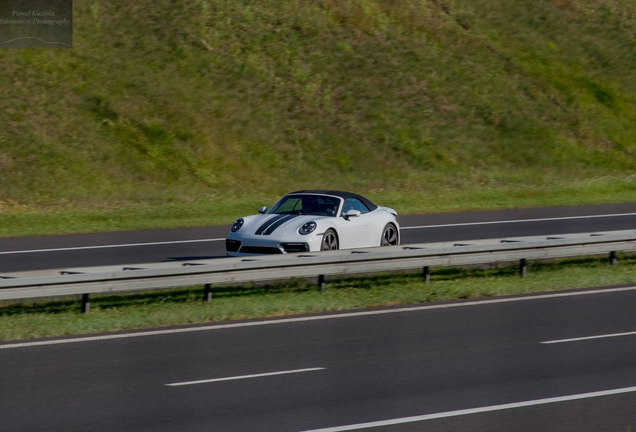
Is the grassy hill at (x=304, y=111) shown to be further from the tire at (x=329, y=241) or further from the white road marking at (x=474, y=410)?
the white road marking at (x=474, y=410)

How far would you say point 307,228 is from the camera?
15609 millimetres

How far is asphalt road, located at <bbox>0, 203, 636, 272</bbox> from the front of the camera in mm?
17594

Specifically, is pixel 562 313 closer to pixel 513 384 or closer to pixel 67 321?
pixel 513 384

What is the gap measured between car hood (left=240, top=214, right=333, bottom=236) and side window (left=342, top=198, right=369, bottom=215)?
627 millimetres

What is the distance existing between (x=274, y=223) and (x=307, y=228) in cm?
66

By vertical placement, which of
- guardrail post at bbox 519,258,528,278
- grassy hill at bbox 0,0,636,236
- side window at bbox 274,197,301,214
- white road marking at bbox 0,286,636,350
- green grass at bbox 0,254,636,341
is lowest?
white road marking at bbox 0,286,636,350

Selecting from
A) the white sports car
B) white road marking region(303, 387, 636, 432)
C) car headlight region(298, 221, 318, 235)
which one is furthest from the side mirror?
white road marking region(303, 387, 636, 432)

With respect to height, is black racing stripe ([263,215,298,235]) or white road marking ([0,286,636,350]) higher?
black racing stripe ([263,215,298,235])

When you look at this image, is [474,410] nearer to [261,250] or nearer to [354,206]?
[261,250]

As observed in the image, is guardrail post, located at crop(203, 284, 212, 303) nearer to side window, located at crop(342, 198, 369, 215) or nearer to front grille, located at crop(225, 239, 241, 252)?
front grille, located at crop(225, 239, 241, 252)

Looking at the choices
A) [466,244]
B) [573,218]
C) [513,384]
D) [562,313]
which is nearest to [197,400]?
[513,384]

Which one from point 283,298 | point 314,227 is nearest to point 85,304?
point 283,298

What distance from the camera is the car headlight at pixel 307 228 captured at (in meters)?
15.5

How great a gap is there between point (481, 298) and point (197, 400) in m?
6.72
